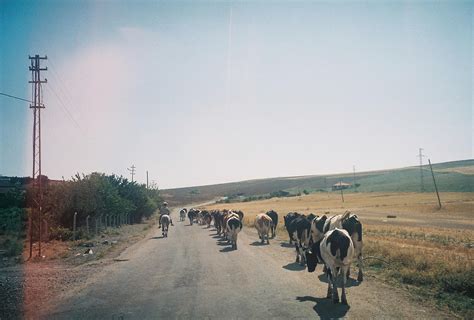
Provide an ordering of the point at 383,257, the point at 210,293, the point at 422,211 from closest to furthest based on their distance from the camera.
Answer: the point at 210,293
the point at 383,257
the point at 422,211

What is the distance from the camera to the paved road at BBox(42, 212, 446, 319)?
9062 mm

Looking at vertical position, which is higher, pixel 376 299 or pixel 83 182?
pixel 83 182

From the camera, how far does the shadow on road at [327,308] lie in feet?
28.9

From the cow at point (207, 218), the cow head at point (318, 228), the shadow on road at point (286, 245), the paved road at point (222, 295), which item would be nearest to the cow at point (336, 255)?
the paved road at point (222, 295)

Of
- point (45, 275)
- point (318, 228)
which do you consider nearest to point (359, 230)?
point (318, 228)

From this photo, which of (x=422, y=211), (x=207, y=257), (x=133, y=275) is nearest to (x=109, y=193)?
(x=207, y=257)

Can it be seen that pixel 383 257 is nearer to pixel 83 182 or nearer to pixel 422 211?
pixel 83 182

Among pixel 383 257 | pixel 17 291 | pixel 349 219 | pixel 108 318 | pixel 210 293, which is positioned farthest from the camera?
pixel 383 257

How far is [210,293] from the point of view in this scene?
10969 millimetres

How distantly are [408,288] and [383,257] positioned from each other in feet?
14.2

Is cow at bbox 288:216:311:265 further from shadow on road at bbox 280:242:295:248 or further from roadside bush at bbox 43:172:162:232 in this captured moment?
roadside bush at bbox 43:172:162:232

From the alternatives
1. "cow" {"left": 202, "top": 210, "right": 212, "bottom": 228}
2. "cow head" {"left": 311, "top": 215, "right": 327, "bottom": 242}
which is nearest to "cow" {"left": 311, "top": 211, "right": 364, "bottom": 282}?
"cow head" {"left": 311, "top": 215, "right": 327, "bottom": 242}

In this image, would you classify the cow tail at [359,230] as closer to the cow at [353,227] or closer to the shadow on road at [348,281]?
the cow at [353,227]

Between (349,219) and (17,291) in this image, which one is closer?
(17,291)
